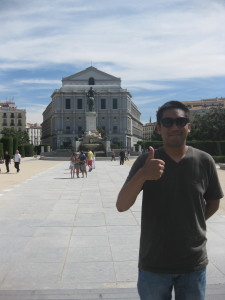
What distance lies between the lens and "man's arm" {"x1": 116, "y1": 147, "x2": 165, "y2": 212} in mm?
2684

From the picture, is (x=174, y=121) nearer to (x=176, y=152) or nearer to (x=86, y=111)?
(x=176, y=152)

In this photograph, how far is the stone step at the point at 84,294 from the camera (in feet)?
15.0

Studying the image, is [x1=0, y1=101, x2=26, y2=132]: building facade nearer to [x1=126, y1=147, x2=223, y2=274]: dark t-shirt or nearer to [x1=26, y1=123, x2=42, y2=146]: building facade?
[x1=26, y1=123, x2=42, y2=146]: building facade

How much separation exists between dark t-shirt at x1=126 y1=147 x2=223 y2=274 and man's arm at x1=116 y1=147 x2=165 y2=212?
7 centimetres

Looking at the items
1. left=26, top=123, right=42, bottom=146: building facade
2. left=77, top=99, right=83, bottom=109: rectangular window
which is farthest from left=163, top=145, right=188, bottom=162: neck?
left=26, top=123, right=42, bottom=146: building facade

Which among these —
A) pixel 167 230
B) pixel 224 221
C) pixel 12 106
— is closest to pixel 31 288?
pixel 167 230

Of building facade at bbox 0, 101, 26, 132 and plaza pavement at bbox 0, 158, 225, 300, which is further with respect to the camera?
building facade at bbox 0, 101, 26, 132

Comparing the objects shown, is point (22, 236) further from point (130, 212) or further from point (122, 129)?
point (122, 129)

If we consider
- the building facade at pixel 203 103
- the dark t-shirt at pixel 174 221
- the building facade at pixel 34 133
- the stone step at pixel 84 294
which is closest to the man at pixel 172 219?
the dark t-shirt at pixel 174 221

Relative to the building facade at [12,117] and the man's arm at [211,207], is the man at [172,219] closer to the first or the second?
the man's arm at [211,207]

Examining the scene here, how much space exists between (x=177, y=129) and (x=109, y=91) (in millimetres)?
117939

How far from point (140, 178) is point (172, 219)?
1.12ft

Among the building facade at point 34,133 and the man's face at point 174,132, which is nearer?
the man's face at point 174,132

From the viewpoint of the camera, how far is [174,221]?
2.76 meters
